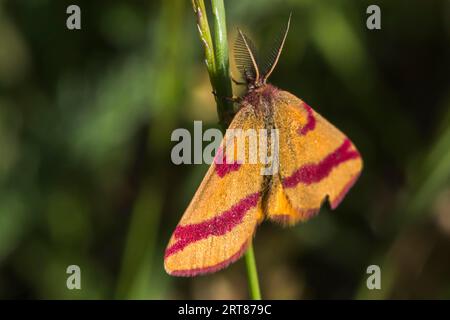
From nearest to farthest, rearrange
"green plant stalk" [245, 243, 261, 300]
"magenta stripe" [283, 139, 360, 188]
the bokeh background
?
"green plant stalk" [245, 243, 261, 300] < "magenta stripe" [283, 139, 360, 188] < the bokeh background

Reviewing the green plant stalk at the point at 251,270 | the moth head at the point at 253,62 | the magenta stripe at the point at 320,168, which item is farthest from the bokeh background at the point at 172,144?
the green plant stalk at the point at 251,270

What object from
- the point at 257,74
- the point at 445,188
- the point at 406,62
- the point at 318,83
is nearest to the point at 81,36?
the point at 318,83

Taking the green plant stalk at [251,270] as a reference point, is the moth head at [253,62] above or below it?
above

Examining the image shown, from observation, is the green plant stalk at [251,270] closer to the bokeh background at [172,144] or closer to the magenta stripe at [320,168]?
the magenta stripe at [320,168]

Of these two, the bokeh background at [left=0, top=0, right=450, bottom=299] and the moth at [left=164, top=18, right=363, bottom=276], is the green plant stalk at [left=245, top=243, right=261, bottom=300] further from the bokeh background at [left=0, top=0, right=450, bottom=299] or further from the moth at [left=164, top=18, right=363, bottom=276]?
the bokeh background at [left=0, top=0, right=450, bottom=299]

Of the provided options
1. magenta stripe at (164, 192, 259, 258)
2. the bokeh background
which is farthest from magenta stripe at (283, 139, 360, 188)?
the bokeh background

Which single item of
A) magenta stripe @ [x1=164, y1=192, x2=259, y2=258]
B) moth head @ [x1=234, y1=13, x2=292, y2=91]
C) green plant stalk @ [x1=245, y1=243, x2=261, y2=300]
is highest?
moth head @ [x1=234, y1=13, x2=292, y2=91]
